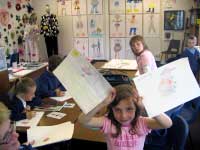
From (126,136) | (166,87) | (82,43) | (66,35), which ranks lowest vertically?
(126,136)

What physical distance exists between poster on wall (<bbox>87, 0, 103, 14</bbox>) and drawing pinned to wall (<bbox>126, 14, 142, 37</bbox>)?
78 centimetres

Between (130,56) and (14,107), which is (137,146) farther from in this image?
(130,56)

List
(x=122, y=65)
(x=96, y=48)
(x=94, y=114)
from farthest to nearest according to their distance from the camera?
(x=96, y=48)
(x=122, y=65)
(x=94, y=114)

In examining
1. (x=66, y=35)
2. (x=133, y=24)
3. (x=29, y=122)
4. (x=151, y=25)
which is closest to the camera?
(x=29, y=122)

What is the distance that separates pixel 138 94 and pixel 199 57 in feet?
10.6

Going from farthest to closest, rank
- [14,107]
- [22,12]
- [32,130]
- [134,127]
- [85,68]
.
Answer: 1. [22,12]
2. [14,107]
3. [32,130]
4. [134,127]
5. [85,68]

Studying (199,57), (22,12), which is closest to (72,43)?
(22,12)

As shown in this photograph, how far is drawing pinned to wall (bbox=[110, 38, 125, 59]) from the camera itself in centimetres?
721

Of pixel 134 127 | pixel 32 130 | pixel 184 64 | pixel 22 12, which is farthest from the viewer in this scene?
pixel 22 12

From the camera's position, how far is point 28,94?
2.46 metres

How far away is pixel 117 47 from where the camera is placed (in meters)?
7.29

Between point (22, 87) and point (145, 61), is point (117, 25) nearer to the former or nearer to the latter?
point (145, 61)

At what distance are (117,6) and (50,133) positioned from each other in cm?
550

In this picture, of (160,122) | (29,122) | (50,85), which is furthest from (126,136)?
(50,85)
